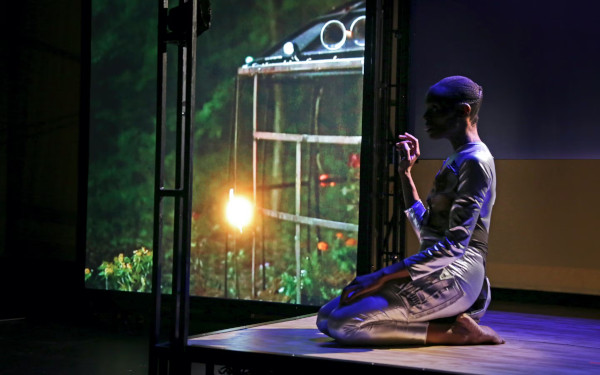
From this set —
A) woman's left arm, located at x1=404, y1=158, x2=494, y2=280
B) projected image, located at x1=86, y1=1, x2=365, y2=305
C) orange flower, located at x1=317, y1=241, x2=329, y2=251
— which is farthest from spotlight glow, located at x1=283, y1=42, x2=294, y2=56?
woman's left arm, located at x1=404, y1=158, x2=494, y2=280

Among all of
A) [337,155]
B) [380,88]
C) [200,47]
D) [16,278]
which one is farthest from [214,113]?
[16,278]

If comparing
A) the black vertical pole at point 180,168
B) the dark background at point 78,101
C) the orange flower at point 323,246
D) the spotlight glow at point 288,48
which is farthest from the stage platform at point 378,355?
the spotlight glow at point 288,48

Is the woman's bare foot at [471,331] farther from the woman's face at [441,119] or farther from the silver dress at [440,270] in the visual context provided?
the woman's face at [441,119]

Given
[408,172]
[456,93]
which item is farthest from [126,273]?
[456,93]

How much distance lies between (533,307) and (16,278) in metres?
5.26

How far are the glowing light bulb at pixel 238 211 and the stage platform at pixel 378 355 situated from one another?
308cm

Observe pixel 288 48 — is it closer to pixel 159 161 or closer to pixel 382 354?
pixel 159 161

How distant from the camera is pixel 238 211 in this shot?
285 inches

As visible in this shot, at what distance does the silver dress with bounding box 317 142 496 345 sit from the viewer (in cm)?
333

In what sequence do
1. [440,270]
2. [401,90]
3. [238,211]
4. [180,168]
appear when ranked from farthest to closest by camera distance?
[238,211] → [401,90] → [180,168] → [440,270]

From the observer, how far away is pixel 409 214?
12.4 ft

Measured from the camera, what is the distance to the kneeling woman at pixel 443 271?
3.35 meters

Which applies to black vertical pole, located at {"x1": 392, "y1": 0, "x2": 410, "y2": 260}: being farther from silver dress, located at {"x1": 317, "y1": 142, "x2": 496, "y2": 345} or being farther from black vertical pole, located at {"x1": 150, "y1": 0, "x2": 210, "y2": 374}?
black vertical pole, located at {"x1": 150, "y1": 0, "x2": 210, "y2": 374}

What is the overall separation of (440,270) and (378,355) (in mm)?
451
